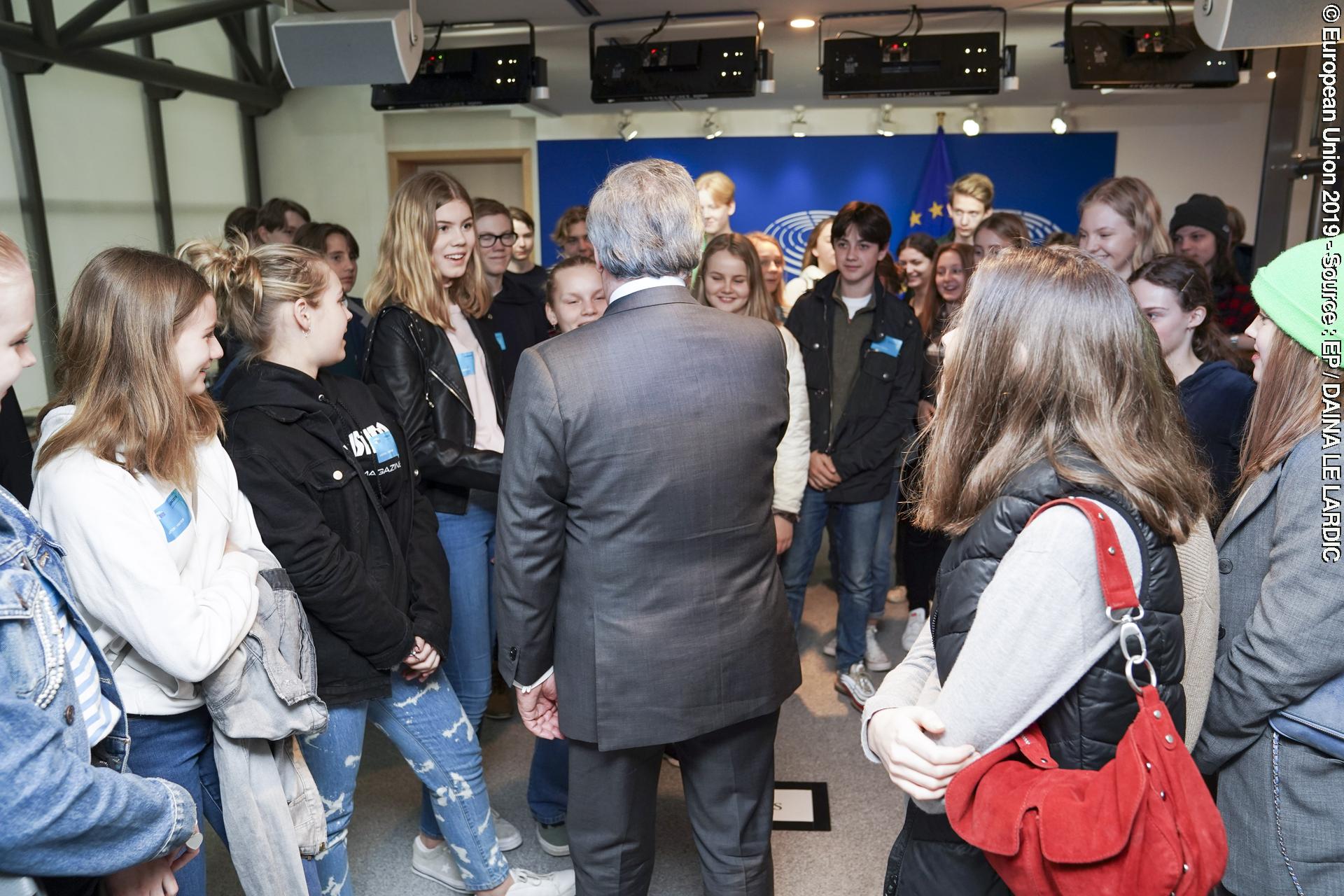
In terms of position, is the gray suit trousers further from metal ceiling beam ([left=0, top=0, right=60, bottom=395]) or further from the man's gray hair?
metal ceiling beam ([left=0, top=0, right=60, bottom=395])

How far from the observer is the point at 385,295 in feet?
8.02

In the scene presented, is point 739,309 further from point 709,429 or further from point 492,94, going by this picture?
point 492,94

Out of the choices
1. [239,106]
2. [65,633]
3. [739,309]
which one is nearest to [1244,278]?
[739,309]

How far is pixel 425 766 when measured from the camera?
2.02 m

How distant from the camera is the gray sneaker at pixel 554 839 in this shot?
2.41 metres

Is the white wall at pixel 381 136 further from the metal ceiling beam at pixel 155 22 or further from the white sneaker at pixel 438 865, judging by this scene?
the white sneaker at pixel 438 865

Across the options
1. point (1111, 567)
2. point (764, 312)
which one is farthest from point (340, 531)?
point (764, 312)

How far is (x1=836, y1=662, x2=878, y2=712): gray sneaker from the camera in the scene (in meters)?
3.29

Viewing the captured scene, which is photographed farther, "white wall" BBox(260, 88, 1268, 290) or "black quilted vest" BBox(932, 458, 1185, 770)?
"white wall" BBox(260, 88, 1268, 290)

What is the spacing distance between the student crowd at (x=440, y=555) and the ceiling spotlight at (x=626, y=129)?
6475mm

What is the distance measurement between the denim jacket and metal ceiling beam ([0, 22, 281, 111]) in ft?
17.6

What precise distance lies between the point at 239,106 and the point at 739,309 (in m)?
6.86

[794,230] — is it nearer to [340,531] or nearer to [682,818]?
[682,818]

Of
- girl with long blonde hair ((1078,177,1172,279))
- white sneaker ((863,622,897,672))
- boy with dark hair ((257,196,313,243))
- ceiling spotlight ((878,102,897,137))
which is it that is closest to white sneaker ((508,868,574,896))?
white sneaker ((863,622,897,672))
